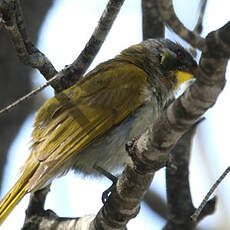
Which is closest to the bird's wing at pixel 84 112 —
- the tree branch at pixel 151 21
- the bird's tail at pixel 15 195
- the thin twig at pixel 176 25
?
the bird's tail at pixel 15 195

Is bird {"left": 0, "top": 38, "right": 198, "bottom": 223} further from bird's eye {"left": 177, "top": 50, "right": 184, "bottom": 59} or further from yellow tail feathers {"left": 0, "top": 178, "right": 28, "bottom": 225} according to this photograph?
bird's eye {"left": 177, "top": 50, "right": 184, "bottom": 59}

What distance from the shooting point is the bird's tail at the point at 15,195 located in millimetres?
4086

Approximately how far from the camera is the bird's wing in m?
4.27

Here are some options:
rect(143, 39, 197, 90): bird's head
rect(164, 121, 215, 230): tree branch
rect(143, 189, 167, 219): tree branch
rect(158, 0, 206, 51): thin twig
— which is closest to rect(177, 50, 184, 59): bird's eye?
rect(143, 39, 197, 90): bird's head

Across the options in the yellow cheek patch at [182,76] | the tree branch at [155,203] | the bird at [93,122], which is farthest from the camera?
the tree branch at [155,203]

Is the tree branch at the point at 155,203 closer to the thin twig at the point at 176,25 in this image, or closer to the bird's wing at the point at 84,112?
the bird's wing at the point at 84,112

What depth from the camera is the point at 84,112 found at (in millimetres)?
4605

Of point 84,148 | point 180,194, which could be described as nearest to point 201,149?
point 180,194

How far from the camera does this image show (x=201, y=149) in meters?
7.45

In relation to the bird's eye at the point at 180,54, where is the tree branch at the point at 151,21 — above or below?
above

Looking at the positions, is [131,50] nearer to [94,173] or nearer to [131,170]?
[94,173]

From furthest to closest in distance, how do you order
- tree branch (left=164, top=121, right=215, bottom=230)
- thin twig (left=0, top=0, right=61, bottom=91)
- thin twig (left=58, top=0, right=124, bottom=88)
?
tree branch (left=164, top=121, right=215, bottom=230) < thin twig (left=58, top=0, right=124, bottom=88) < thin twig (left=0, top=0, right=61, bottom=91)

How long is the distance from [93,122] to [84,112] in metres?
0.20

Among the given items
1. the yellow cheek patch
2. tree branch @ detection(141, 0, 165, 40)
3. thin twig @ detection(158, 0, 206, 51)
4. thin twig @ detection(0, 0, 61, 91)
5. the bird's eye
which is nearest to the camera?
thin twig @ detection(158, 0, 206, 51)
